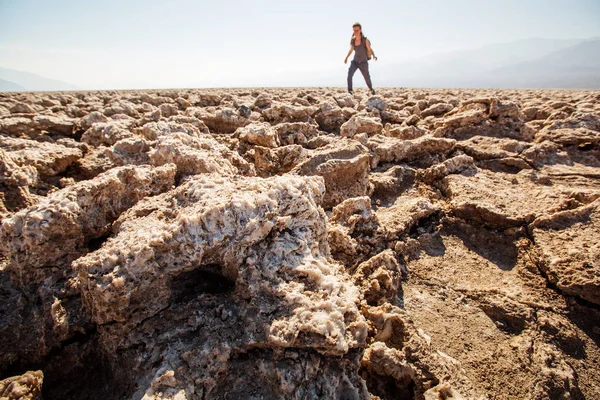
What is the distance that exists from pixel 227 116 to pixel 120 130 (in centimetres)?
144

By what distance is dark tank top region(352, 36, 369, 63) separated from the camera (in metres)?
8.80

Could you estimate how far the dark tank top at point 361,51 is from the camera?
347 inches

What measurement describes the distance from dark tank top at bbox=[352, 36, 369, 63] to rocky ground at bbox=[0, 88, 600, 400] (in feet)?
23.0

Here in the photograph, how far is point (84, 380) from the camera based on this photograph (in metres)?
1.42

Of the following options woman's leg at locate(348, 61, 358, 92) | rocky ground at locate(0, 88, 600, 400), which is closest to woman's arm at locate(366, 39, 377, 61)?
woman's leg at locate(348, 61, 358, 92)

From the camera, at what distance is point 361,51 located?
8914 mm

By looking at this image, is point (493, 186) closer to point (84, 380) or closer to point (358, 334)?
point (358, 334)

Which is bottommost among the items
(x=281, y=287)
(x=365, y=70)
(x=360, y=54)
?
(x=281, y=287)

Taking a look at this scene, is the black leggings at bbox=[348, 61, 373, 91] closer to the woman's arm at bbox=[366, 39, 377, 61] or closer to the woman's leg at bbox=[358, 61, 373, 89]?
the woman's leg at bbox=[358, 61, 373, 89]

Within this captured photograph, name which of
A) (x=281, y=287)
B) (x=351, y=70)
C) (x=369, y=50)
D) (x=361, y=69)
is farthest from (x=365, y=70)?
(x=281, y=287)

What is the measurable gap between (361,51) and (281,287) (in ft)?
28.9

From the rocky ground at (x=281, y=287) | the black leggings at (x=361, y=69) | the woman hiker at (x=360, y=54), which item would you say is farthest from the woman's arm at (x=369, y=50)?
the rocky ground at (x=281, y=287)

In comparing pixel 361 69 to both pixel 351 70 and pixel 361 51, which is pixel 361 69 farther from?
pixel 361 51

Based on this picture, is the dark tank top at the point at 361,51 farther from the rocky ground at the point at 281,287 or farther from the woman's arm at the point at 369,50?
the rocky ground at the point at 281,287
